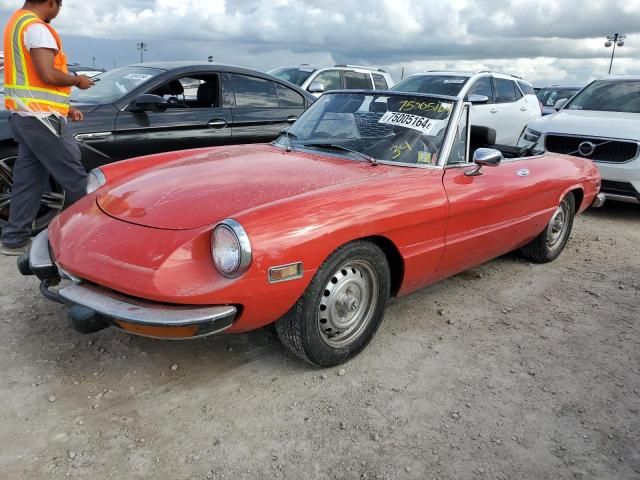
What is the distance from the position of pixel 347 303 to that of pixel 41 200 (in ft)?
10.0

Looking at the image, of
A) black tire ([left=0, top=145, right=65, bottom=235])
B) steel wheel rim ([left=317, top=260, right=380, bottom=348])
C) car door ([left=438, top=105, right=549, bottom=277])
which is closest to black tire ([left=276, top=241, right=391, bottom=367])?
steel wheel rim ([left=317, top=260, right=380, bottom=348])

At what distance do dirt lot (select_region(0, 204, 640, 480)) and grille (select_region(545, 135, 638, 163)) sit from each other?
319 cm

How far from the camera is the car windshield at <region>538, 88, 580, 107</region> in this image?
1429 cm

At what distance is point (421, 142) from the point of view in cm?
349

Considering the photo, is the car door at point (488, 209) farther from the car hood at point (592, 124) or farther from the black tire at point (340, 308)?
the car hood at point (592, 124)

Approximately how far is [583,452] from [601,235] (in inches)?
158

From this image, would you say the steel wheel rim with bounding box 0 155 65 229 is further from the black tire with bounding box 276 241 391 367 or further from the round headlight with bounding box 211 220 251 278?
the black tire with bounding box 276 241 391 367

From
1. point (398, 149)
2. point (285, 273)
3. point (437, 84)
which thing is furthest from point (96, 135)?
point (437, 84)

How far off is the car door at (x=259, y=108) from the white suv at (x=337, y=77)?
3.34 meters

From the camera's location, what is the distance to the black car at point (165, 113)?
15.8 feet

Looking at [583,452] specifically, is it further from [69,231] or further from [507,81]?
[507,81]

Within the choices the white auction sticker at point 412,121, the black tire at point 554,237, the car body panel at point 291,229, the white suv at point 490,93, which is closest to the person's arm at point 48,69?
the car body panel at point 291,229

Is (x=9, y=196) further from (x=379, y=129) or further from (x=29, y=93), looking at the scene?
(x=379, y=129)

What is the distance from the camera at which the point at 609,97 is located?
286 inches
